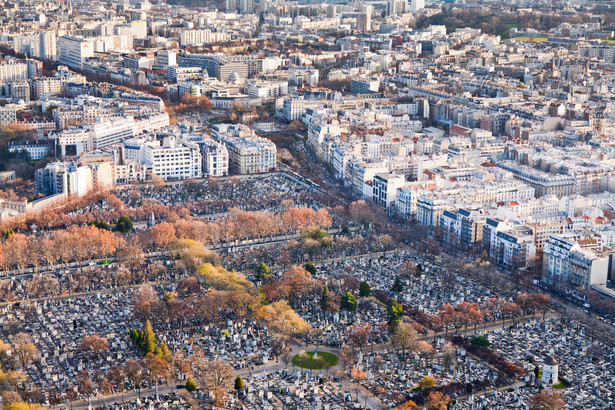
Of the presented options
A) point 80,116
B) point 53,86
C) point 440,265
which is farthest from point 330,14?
point 440,265

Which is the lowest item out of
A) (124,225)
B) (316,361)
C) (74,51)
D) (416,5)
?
(316,361)

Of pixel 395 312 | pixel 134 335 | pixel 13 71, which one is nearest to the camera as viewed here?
pixel 134 335

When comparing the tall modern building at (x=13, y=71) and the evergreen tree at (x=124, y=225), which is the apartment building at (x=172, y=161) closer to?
the evergreen tree at (x=124, y=225)

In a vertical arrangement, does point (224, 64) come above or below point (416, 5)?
below

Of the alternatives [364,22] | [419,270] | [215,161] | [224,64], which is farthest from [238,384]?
[364,22]

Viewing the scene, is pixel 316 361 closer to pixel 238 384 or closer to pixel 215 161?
pixel 238 384

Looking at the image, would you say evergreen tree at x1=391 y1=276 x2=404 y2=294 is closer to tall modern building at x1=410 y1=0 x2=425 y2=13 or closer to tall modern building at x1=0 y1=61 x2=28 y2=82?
tall modern building at x1=0 y1=61 x2=28 y2=82

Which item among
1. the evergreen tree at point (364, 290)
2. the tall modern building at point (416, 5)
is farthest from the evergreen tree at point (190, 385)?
the tall modern building at point (416, 5)
